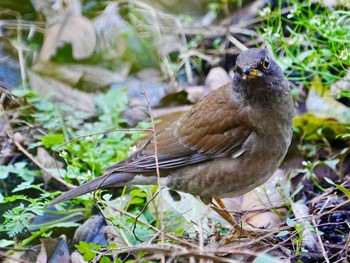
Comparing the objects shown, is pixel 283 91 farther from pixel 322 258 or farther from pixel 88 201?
pixel 88 201

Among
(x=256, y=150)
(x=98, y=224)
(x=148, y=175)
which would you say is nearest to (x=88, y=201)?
(x=98, y=224)

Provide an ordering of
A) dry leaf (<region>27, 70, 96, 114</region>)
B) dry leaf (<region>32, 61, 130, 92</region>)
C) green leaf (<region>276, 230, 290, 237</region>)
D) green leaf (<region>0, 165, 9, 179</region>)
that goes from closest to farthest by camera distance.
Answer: green leaf (<region>276, 230, 290, 237</region>) → green leaf (<region>0, 165, 9, 179</region>) → dry leaf (<region>27, 70, 96, 114</region>) → dry leaf (<region>32, 61, 130, 92</region>)

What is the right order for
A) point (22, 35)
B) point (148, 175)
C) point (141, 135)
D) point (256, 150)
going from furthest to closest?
point (22, 35) < point (141, 135) < point (148, 175) < point (256, 150)

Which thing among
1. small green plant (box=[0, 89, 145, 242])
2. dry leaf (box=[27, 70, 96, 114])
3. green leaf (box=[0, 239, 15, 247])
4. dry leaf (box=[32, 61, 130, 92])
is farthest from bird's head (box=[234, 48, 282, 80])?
dry leaf (box=[32, 61, 130, 92])

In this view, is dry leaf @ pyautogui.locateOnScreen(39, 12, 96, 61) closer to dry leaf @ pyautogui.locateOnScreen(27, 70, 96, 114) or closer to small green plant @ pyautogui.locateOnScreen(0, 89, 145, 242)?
dry leaf @ pyautogui.locateOnScreen(27, 70, 96, 114)

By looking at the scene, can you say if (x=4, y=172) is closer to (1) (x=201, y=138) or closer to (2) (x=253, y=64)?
(1) (x=201, y=138)

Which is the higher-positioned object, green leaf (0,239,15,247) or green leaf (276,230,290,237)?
green leaf (276,230,290,237)

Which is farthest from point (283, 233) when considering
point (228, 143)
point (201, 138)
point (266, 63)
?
point (266, 63)

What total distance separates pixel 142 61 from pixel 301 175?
254cm

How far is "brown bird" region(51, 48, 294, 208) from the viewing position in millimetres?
4340

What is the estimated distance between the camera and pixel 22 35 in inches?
273

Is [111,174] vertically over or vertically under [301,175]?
over

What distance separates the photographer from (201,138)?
4.58 m

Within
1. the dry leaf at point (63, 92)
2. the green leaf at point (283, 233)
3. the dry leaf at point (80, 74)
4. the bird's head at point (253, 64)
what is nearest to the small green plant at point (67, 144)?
the dry leaf at point (63, 92)
